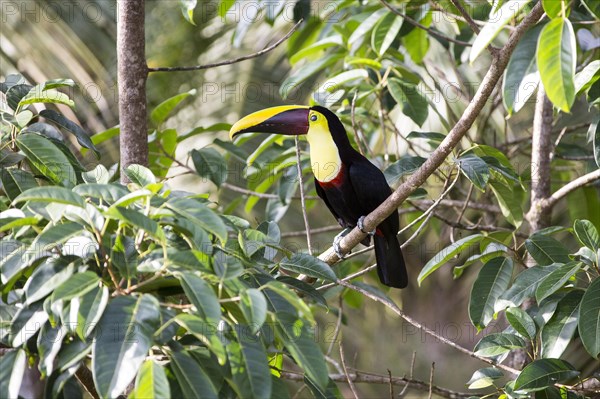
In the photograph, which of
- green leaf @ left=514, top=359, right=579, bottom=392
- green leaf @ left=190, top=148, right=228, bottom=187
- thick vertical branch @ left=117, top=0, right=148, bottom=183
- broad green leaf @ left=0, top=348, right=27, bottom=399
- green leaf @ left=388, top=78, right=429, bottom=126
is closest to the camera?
broad green leaf @ left=0, top=348, right=27, bottom=399

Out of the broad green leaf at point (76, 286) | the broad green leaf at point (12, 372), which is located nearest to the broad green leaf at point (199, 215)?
the broad green leaf at point (76, 286)

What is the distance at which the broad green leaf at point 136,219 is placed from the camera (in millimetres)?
1801

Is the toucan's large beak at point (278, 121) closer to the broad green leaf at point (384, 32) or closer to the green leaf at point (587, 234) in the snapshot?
the broad green leaf at point (384, 32)

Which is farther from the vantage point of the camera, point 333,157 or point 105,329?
point 333,157

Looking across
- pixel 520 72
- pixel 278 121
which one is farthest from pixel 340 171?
A: pixel 520 72

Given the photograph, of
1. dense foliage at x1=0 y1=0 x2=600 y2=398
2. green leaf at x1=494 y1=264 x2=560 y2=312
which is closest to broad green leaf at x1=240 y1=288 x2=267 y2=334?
dense foliage at x1=0 y1=0 x2=600 y2=398

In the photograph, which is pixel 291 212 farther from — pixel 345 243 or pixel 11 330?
pixel 11 330

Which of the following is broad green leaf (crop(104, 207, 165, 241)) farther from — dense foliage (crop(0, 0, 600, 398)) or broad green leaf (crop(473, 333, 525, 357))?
broad green leaf (crop(473, 333, 525, 357))

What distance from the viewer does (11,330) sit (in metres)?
1.96

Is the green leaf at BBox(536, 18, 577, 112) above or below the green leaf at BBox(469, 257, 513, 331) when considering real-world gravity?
above

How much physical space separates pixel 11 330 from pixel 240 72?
21.5 ft

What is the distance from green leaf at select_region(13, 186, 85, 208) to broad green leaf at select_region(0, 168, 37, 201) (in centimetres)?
60

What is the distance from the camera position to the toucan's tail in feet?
12.6

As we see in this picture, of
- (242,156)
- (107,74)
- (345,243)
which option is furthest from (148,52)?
(345,243)
